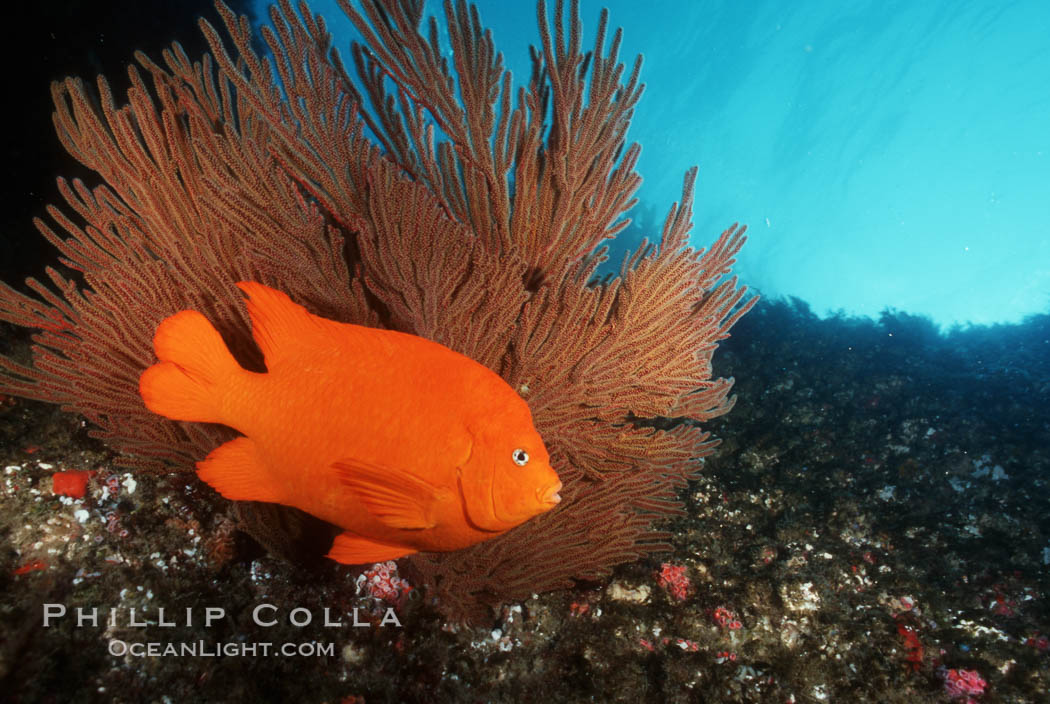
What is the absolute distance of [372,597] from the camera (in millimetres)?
3004

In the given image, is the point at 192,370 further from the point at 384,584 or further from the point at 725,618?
the point at 725,618

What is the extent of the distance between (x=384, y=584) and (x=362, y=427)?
1.94m

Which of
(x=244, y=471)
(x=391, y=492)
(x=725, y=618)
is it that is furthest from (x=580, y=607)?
(x=244, y=471)

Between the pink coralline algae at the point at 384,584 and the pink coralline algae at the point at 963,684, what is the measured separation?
3.52 meters

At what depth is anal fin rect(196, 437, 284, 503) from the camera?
178 cm

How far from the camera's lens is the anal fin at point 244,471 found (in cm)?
178

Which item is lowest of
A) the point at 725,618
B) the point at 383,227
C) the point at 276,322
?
the point at 725,618

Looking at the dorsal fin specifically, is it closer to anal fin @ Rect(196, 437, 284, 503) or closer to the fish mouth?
anal fin @ Rect(196, 437, 284, 503)

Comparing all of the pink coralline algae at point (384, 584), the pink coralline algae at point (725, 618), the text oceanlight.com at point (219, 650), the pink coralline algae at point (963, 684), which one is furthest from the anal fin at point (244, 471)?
the pink coralline algae at point (963, 684)

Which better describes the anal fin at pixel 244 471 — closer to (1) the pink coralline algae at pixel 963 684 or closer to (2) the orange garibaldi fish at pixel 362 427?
(2) the orange garibaldi fish at pixel 362 427

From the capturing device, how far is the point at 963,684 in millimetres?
3102

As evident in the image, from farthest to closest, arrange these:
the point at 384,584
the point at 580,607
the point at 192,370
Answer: the point at 580,607 < the point at 384,584 < the point at 192,370

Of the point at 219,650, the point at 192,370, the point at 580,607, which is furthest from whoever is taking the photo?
the point at 580,607

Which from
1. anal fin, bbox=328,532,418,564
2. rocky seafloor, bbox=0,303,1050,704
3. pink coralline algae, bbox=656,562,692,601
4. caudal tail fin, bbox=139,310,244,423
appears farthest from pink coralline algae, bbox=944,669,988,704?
caudal tail fin, bbox=139,310,244,423
